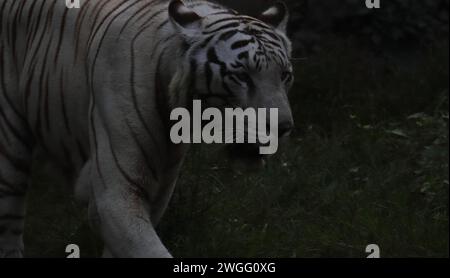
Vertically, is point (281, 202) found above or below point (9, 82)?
below

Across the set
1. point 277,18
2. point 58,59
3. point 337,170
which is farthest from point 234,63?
point 337,170

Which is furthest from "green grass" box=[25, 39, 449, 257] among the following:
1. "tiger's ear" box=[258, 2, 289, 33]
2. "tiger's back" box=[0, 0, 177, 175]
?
"tiger's ear" box=[258, 2, 289, 33]

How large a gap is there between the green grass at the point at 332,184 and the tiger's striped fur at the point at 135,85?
0.40 meters

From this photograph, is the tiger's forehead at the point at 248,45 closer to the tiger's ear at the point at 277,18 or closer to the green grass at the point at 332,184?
the tiger's ear at the point at 277,18

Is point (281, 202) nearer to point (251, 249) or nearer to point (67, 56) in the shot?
point (251, 249)

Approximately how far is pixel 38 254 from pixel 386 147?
2297 millimetres

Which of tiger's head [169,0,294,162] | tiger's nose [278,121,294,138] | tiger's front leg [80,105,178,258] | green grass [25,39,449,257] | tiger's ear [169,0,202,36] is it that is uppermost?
tiger's ear [169,0,202,36]

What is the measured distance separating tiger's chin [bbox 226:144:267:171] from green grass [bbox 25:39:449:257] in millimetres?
377

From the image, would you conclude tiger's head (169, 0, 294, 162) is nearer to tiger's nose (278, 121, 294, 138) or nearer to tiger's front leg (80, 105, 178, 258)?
tiger's nose (278, 121, 294, 138)

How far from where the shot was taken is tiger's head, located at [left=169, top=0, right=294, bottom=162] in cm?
422

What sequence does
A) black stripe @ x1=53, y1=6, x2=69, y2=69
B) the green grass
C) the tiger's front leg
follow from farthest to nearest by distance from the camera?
the green grass, black stripe @ x1=53, y1=6, x2=69, y2=69, the tiger's front leg

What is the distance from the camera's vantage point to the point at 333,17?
8.40 m

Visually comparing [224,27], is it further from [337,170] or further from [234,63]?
[337,170]

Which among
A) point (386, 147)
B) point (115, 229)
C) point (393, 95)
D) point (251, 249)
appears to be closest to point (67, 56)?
point (115, 229)
